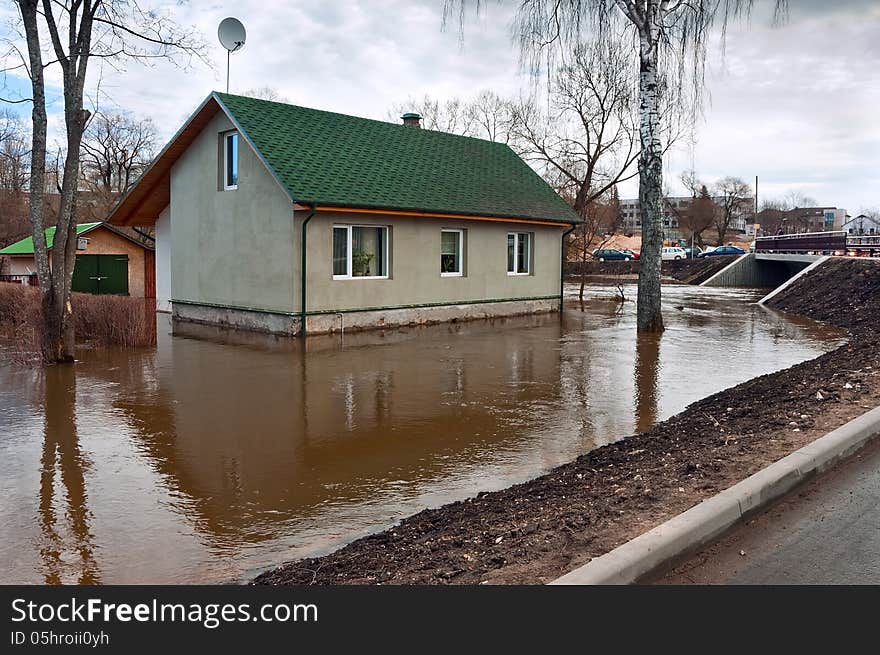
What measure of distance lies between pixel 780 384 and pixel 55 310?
37.9 ft

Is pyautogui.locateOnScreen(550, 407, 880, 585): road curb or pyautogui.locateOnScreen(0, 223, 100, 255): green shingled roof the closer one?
pyautogui.locateOnScreen(550, 407, 880, 585): road curb

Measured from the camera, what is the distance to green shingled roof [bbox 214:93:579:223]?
704 inches

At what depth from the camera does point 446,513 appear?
598 centimetres

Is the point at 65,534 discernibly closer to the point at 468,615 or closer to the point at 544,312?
the point at 468,615

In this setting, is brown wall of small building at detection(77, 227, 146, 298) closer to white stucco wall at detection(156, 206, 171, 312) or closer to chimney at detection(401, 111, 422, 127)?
white stucco wall at detection(156, 206, 171, 312)

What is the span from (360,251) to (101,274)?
12.5 meters

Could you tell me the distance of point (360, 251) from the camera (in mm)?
18828

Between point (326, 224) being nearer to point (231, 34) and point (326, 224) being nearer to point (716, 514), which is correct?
point (231, 34)

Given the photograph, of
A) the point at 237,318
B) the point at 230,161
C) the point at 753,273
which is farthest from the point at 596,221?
the point at 237,318

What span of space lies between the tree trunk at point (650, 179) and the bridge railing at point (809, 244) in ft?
83.1

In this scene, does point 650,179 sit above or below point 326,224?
above

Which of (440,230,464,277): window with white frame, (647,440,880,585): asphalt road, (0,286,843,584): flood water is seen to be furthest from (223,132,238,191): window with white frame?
(647,440,880,585): asphalt road

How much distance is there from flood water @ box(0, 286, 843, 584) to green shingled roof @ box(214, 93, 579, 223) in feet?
12.2

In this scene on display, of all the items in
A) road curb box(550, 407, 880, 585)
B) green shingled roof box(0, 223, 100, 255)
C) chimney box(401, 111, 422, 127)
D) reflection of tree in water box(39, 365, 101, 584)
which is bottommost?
reflection of tree in water box(39, 365, 101, 584)
